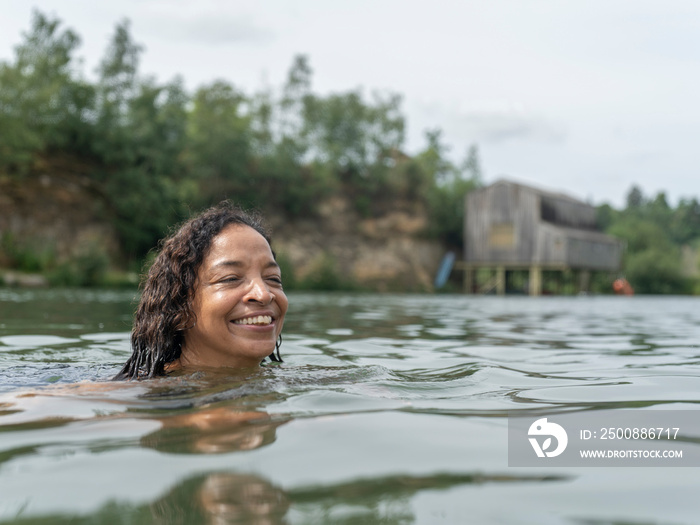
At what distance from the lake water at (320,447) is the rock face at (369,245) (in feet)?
96.7

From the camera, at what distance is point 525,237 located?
3522cm

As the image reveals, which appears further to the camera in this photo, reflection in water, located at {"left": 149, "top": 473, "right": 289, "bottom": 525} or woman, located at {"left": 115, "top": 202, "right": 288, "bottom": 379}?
woman, located at {"left": 115, "top": 202, "right": 288, "bottom": 379}

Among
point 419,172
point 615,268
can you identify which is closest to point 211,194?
point 419,172

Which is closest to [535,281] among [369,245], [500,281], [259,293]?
[500,281]

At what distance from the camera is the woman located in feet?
11.6

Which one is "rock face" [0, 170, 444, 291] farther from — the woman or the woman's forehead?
the woman's forehead

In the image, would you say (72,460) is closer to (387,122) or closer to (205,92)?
(387,122)

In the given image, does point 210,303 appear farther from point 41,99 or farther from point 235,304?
point 41,99

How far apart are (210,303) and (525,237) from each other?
33.3 meters

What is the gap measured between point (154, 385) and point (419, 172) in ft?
124

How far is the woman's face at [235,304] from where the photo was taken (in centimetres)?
353

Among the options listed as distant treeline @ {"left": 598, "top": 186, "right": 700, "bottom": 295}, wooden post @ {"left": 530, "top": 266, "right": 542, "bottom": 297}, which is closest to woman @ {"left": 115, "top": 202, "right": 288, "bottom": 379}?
wooden post @ {"left": 530, "top": 266, "right": 542, "bottom": 297}

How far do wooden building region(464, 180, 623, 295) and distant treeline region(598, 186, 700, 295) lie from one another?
10.3 m

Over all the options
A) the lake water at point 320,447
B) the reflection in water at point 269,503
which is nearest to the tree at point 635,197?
the lake water at point 320,447
